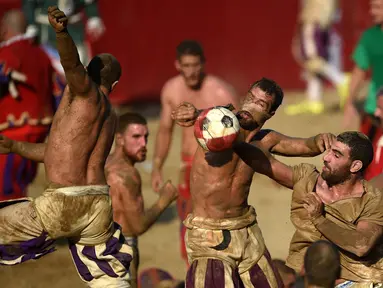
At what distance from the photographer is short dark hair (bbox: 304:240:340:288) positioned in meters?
5.41

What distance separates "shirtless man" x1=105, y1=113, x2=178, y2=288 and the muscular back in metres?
0.86

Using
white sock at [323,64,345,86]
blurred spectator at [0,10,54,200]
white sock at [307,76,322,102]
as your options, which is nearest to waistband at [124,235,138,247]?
blurred spectator at [0,10,54,200]

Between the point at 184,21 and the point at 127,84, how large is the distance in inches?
60.0

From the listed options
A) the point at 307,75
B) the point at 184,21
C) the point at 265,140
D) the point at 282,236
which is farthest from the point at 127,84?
the point at 265,140

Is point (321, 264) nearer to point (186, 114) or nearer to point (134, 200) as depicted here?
point (186, 114)

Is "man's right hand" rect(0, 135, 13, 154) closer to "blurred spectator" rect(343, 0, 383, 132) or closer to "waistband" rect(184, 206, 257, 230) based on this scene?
"waistband" rect(184, 206, 257, 230)

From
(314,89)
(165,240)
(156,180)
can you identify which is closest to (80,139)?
(156,180)

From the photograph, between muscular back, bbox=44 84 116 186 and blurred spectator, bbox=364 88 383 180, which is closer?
muscular back, bbox=44 84 116 186

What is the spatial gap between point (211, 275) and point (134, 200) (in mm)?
1365

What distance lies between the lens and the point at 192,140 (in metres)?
8.65

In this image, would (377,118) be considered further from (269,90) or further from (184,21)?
(184,21)

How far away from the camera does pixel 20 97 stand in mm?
8961

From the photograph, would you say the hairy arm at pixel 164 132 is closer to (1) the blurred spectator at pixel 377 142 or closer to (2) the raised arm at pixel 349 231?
(1) the blurred spectator at pixel 377 142

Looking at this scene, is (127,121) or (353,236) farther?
(127,121)
